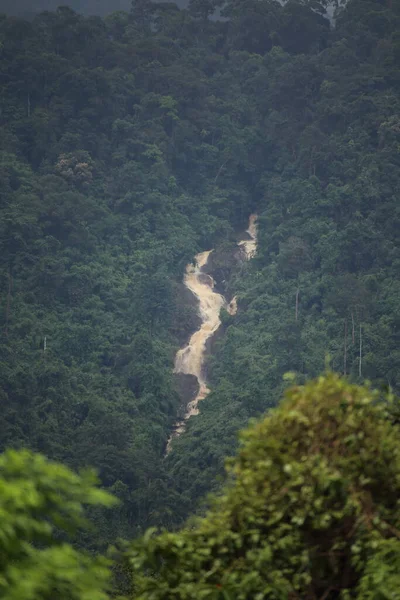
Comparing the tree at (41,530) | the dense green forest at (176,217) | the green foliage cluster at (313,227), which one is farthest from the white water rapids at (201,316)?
the tree at (41,530)

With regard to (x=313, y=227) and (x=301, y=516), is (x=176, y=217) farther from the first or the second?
(x=301, y=516)

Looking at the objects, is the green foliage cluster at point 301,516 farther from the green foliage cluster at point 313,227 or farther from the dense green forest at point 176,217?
the green foliage cluster at point 313,227

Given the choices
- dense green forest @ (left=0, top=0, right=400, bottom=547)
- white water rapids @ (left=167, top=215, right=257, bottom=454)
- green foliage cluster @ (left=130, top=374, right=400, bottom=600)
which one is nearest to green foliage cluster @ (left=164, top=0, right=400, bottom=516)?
dense green forest @ (left=0, top=0, right=400, bottom=547)

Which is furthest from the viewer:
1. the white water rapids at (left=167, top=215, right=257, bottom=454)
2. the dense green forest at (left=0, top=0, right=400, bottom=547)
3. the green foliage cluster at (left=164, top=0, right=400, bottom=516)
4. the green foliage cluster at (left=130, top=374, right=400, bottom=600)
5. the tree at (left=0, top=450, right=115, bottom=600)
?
the white water rapids at (left=167, top=215, right=257, bottom=454)

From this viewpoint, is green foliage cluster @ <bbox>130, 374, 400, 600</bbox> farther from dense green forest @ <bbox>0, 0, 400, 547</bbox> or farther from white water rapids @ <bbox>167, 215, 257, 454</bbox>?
white water rapids @ <bbox>167, 215, 257, 454</bbox>

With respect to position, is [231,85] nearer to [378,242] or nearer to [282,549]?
[378,242]

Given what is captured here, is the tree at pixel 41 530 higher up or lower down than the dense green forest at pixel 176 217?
lower down
